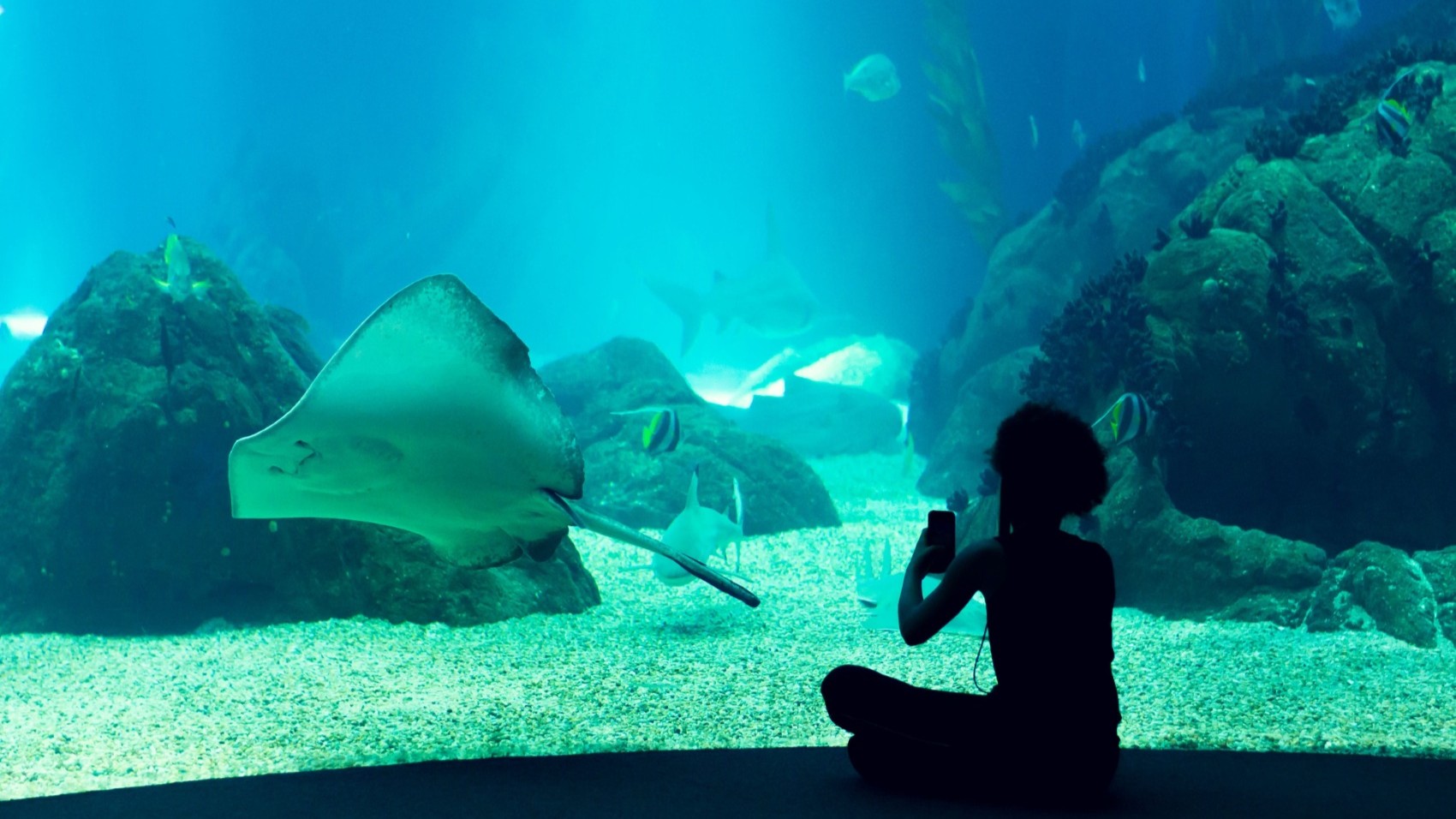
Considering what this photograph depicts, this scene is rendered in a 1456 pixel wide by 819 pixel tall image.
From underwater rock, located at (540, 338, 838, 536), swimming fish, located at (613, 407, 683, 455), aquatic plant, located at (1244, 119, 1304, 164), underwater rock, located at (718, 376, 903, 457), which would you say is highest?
underwater rock, located at (718, 376, 903, 457)

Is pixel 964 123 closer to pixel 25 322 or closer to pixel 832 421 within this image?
pixel 832 421

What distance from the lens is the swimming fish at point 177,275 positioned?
5.49 meters

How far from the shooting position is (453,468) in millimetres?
2779

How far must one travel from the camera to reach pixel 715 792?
2.18 meters

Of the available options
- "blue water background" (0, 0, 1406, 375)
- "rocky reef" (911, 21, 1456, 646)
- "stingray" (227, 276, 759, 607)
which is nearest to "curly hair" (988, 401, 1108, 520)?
"stingray" (227, 276, 759, 607)

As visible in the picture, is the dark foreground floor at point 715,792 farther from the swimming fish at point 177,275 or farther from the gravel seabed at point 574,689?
the swimming fish at point 177,275

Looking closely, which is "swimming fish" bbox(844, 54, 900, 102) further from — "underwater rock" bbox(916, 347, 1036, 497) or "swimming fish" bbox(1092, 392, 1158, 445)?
"swimming fish" bbox(1092, 392, 1158, 445)

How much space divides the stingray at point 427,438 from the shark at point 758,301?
13.1 meters

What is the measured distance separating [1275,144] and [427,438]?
6850 millimetres

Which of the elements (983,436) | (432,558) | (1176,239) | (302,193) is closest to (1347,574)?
(1176,239)

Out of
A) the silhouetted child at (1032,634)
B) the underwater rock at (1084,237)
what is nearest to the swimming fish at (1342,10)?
the underwater rock at (1084,237)

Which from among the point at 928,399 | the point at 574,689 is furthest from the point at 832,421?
the point at 574,689

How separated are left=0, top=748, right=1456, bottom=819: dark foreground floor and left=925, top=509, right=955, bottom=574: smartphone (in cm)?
55

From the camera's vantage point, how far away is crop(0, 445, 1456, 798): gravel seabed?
2898 mm
